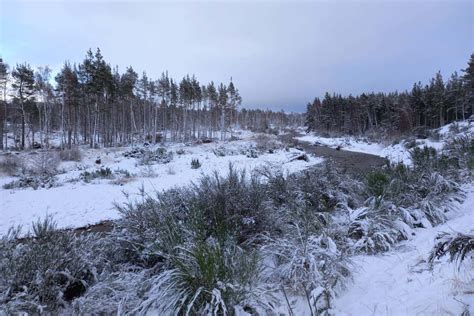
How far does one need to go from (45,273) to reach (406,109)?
45.9 m

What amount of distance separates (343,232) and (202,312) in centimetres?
274

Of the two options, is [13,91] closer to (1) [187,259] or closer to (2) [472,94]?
(1) [187,259]

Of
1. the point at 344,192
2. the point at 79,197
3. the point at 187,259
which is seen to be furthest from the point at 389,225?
the point at 79,197

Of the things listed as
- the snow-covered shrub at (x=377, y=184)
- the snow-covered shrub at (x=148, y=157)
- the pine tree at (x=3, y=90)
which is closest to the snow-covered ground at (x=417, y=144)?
the snow-covered shrub at (x=377, y=184)

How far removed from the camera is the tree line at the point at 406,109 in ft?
118

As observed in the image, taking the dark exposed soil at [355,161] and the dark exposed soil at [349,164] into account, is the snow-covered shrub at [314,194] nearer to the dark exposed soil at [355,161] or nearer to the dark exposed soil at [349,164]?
the dark exposed soil at [349,164]

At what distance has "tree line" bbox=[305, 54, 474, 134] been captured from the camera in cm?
3594

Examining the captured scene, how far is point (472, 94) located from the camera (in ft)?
114

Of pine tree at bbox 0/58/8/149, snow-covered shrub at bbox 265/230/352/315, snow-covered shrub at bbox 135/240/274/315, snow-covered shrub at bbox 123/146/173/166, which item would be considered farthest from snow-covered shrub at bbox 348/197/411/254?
pine tree at bbox 0/58/8/149

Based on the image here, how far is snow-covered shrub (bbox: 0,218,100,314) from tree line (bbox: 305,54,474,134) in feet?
105

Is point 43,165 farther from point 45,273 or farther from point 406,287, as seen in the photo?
point 406,287

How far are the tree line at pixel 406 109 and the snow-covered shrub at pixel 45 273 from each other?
3195 centimetres

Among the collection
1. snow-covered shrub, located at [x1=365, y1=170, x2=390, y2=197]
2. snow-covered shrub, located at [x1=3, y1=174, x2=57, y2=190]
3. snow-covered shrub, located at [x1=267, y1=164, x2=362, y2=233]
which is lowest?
snow-covered shrub, located at [x1=3, y1=174, x2=57, y2=190]

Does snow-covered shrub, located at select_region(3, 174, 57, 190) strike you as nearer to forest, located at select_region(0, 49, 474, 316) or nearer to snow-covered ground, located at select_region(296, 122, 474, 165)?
forest, located at select_region(0, 49, 474, 316)
